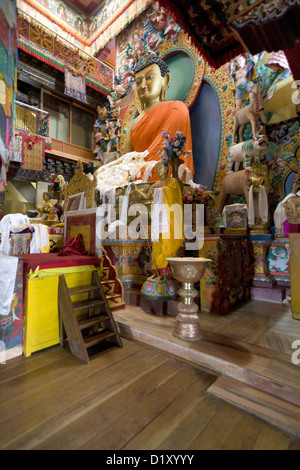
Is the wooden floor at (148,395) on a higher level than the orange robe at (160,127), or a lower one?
lower

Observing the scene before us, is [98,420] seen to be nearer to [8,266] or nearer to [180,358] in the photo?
[180,358]

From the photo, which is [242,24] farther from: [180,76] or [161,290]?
[180,76]

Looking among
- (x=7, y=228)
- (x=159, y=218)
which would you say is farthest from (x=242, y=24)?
(x=7, y=228)

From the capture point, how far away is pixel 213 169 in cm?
461

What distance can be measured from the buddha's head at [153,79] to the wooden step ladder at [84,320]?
14.2ft

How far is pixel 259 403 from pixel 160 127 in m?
4.71

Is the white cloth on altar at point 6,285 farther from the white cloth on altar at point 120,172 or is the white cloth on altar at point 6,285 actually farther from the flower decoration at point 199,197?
the white cloth on altar at point 120,172

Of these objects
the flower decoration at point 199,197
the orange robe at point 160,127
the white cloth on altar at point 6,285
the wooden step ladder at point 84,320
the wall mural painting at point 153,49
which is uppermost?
the wall mural painting at point 153,49


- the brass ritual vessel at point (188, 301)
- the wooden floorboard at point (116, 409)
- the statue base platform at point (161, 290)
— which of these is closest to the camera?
the wooden floorboard at point (116, 409)

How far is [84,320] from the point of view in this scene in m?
1.92

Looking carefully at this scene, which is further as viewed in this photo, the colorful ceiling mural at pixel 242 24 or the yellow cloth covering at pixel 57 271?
the yellow cloth covering at pixel 57 271

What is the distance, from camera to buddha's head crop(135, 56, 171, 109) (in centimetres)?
475

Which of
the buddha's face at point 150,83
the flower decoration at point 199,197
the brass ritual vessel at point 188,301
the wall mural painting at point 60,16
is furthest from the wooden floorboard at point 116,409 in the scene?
the wall mural painting at point 60,16

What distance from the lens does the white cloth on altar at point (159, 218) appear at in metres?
2.47
